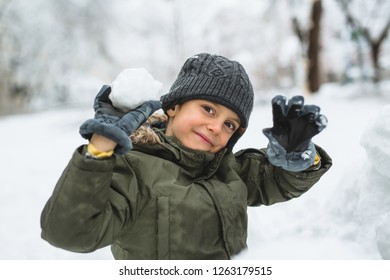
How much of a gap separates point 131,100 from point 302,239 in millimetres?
987

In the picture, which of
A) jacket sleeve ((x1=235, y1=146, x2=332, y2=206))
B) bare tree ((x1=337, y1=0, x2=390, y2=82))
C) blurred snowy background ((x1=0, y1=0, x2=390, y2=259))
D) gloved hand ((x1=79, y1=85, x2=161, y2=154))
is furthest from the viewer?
bare tree ((x1=337, y1=0, x2=390, y2=82))

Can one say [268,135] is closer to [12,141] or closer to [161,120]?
[161,120]

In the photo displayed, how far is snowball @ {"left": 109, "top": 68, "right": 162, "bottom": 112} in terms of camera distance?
994 millimetres

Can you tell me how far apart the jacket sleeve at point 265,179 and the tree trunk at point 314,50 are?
19.8 ft

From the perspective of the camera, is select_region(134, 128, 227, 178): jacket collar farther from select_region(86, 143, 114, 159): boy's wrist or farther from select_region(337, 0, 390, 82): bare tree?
select_region(337, 0, 390, 82): bare tree

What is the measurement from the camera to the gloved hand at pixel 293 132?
3.40 feet

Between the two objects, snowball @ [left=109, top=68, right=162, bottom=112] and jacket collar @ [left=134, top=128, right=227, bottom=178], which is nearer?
snowball @ [left=109, top=68, right=162, bottom=112]

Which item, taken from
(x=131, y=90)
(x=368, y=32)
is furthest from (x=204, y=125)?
(x=368, y=32)

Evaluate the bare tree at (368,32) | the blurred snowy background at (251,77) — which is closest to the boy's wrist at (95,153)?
the blurred snowy background at (251,77)

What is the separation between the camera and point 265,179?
4.34 ft

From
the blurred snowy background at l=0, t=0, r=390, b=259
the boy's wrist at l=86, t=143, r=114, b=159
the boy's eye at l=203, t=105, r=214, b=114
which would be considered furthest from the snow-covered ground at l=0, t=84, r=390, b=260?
the boy's wrist at l=86, t=143, r=114, b=159

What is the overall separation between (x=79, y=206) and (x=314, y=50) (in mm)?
6732

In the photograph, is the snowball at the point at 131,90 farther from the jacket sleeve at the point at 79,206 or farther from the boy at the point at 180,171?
the jacket sleeve at the point at 79,206

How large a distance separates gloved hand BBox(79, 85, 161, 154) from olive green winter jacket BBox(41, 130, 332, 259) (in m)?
0.05
